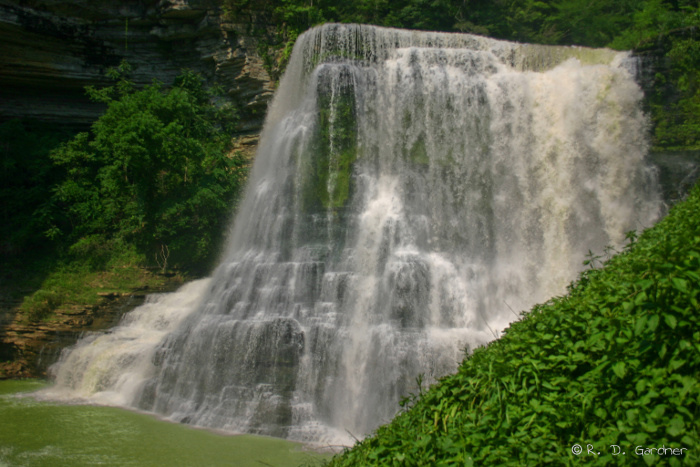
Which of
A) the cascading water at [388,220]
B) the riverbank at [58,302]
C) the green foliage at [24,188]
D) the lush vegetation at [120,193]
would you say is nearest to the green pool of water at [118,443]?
the cascading water at [388,220]

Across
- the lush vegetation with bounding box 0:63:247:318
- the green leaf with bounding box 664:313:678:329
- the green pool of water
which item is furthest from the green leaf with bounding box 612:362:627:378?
the lush vegetation with bounding box 0:63:247:318

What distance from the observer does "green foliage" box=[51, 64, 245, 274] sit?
18656 millimetres

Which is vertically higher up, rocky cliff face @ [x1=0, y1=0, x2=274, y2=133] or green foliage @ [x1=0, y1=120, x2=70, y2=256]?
rocky cliff face @ [x1=0, y1=0, x2=274, y2=133]

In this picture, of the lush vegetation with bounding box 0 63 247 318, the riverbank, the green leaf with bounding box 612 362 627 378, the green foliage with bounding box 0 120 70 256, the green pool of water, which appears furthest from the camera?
the green foliage with bounding box 0 120 70 256

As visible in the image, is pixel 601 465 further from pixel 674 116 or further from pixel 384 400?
pixel 674 116

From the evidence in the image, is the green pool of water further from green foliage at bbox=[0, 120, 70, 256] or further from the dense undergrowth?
green foliage at bbox=[0, 120, 70, 256]

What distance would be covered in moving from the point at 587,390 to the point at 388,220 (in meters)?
11.1

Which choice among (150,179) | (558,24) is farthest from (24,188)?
(558,24)

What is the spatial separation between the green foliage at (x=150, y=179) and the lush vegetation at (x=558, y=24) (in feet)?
16.0

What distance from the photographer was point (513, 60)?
1795 centimetres

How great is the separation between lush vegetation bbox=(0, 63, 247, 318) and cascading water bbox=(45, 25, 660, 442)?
2.90 m

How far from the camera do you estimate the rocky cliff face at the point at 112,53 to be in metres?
19.5

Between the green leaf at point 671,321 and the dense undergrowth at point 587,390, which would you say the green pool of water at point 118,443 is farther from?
the green leaf at point 671,321

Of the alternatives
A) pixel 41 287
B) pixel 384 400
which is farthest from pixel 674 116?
pixel 41 287
